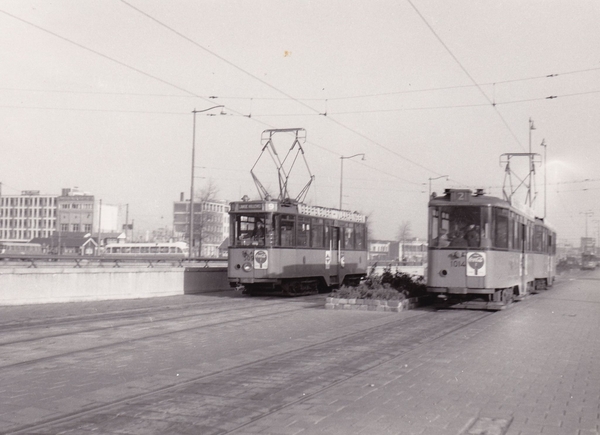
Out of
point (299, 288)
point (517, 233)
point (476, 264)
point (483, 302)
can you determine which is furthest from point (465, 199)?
point (299, 288)

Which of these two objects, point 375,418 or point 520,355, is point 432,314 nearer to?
A: point 520,355

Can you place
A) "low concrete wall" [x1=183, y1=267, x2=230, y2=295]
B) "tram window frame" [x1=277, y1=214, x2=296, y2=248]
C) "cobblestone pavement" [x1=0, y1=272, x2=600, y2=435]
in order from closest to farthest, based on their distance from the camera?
"cobblestone pavement" [x1=0, y1=272, x2=600, y2=435] → "tram window frame" [x1=277, y1=214, x2=296, y2=248] → "low concrete wall" [x1=183, y1=267, x2=230, y2=295]

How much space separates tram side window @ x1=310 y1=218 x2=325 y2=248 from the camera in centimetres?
2475

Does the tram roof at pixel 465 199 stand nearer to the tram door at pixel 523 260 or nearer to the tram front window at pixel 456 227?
the tram front window at pixel 456 227

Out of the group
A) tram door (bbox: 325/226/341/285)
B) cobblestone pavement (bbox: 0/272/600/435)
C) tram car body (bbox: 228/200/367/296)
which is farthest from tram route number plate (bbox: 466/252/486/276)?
tram door (bbox: 325/226/341/285)

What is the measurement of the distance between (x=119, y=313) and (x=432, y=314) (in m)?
7.52

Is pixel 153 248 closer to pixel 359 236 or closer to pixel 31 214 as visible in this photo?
pixel 359 236

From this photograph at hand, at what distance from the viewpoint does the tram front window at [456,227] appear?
17500mm

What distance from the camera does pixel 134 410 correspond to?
6418mm

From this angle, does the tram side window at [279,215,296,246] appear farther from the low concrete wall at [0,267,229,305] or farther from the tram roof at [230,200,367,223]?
the low concrete wall at [0,267,229,305]

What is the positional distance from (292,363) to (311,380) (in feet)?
Result: 4.01

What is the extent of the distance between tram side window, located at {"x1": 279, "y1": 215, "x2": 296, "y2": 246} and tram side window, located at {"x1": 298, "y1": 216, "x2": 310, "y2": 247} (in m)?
0.47

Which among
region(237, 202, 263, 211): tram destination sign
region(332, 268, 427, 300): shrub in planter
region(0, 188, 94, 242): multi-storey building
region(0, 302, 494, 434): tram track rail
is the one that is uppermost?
region(0, 188, 94, 242): multi-storey building

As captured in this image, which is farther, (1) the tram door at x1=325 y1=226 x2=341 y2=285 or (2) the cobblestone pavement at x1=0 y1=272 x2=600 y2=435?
(1) the tram door at x1=325 y1=226 x2=341 y2=285
